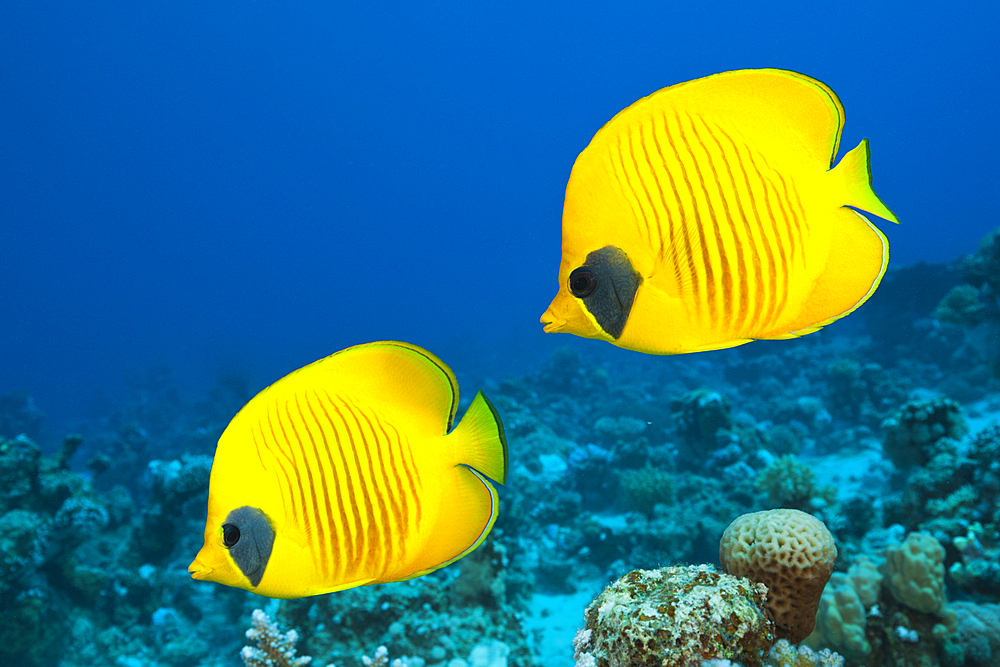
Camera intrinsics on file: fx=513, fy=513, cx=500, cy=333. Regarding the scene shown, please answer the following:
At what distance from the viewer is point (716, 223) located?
919 millimetres

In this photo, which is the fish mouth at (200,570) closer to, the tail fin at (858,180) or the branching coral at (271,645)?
the tail fin at (858,180)

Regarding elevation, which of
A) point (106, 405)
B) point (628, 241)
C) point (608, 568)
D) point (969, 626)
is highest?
point (106, 405)

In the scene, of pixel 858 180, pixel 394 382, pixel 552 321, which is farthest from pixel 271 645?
pixel 858 180

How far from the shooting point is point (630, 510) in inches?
308

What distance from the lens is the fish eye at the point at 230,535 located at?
1.02 meters

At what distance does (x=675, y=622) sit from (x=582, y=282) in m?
1.35

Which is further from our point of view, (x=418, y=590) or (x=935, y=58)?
(x=935, y=58)

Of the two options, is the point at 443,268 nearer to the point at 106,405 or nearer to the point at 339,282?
the point at 339,282

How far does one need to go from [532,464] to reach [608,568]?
9.33 ft

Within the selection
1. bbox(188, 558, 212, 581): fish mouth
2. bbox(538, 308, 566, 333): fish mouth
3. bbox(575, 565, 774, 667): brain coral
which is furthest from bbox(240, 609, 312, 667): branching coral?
bbox(538, 308, 566, 333): fish mouth

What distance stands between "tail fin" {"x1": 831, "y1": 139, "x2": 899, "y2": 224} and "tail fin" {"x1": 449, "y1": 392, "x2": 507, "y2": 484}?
2.53 ft

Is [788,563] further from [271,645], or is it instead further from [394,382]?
[271,645]

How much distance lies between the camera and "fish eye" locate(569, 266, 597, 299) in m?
0.89

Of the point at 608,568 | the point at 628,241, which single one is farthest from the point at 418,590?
the point at 628,241
